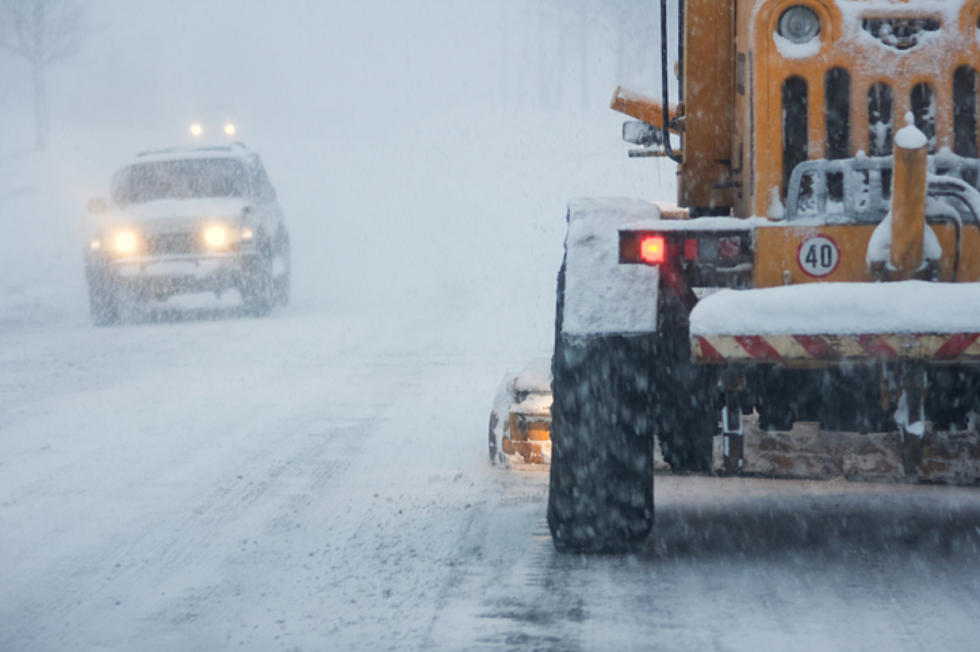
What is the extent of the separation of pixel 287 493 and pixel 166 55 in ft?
299

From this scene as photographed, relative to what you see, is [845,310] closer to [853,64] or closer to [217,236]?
[853,64]

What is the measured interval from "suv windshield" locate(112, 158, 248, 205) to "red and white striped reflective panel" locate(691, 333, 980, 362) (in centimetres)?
1265

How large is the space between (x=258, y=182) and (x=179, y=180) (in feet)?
3.22

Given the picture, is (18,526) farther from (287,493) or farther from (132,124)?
(132,124)

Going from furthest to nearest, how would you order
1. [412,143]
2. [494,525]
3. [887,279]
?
[412,143] → [494,525] → [887,279]

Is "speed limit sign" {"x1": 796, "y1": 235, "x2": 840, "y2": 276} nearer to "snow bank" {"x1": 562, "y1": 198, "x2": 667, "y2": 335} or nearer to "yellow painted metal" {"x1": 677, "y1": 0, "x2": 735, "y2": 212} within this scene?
"snow bank" {"x1": 562, "y1": 198, "x2": 667, "y2": 335}

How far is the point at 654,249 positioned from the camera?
4.81 m

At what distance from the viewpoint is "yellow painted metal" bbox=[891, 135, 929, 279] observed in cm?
453

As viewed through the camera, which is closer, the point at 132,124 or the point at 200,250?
the point at 200,250

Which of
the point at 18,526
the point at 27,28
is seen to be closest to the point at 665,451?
the point at 18,526


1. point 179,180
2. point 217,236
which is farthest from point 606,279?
point 179,180

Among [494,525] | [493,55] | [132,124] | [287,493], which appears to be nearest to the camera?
[494,525]

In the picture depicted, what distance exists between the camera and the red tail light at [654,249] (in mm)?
4805

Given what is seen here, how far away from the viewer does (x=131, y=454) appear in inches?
290
